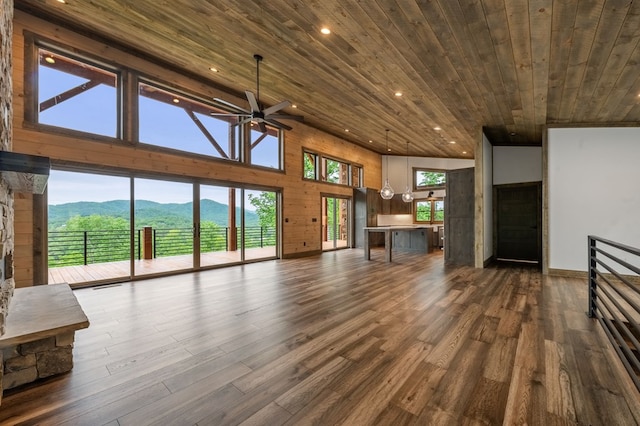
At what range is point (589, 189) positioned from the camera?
5.36 meters

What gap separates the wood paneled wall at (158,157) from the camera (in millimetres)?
3963

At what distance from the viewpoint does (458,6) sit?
2738 millimetres

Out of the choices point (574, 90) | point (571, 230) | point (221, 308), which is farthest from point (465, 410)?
point (571, 230)

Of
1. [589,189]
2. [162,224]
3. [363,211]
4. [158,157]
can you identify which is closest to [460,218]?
[589,189]

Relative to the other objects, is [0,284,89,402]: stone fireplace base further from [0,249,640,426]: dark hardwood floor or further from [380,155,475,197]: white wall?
[380,155,475,197]: white wall

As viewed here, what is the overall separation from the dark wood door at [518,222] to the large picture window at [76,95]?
8.89 m

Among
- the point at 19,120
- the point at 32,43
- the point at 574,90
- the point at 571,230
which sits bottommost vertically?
the point at 571,230

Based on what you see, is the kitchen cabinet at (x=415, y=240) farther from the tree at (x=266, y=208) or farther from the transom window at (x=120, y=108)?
the transom window at (x=120, y=108)

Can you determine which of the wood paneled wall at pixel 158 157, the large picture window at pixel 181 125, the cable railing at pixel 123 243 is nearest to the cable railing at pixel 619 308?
the large picture window at pixel 181 125

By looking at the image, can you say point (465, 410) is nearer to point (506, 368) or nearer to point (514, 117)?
point (506, 368)

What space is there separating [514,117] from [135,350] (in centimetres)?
700

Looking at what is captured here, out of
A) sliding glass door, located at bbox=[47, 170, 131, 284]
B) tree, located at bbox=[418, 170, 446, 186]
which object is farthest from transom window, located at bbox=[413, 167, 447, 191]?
sliding glass door, located at bbox=[47, 170, 131, 284]

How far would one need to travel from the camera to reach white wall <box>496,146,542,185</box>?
6953mm

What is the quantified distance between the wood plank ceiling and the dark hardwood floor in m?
3.08
